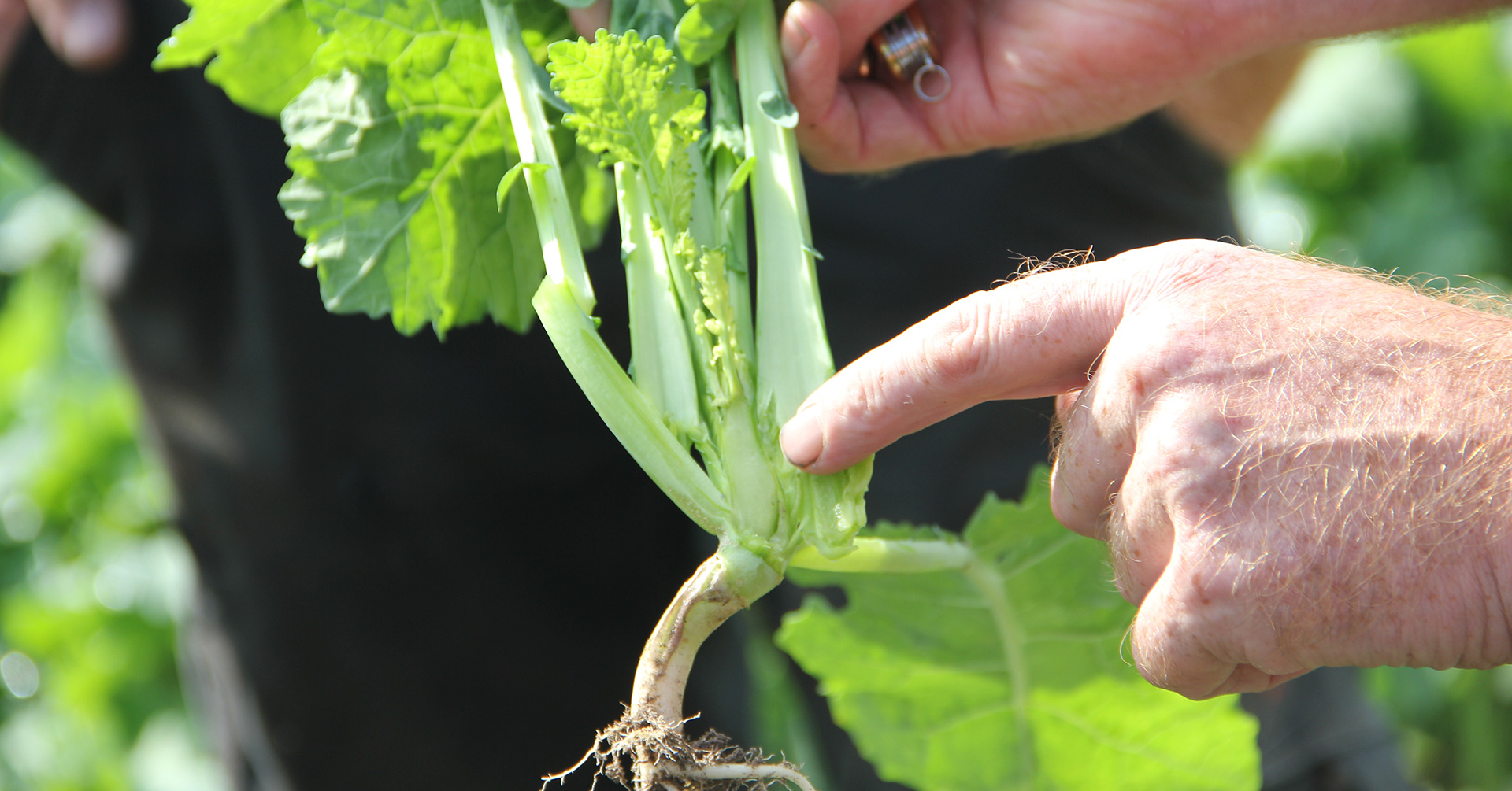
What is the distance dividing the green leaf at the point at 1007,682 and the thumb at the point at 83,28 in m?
1.74

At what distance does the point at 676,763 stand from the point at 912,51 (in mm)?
1078

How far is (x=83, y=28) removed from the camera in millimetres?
1845

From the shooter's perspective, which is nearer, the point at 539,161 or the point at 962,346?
the point at 962,346

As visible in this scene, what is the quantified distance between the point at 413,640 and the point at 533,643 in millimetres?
292

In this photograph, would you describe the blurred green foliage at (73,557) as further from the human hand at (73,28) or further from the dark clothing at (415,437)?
the human hand at (73,28)

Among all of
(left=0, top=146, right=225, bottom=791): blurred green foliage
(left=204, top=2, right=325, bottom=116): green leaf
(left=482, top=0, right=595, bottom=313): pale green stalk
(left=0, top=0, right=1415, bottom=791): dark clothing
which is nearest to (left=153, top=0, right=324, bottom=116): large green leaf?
(left=204, top=2, right=325, bottom=116): green leaf

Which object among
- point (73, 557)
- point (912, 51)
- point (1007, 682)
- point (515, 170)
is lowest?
point (73, 557)

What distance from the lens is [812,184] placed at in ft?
7.02

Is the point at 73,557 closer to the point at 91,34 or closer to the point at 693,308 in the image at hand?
the point at 91,34

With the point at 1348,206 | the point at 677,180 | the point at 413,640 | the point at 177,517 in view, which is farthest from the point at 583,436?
the point at 1348,206

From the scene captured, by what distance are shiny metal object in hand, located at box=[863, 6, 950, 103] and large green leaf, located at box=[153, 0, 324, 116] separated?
83 centimetres

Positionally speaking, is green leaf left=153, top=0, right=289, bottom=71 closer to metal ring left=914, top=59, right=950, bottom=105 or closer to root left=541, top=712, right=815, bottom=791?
metal ring left=914, top=59, right=950, bottom=105

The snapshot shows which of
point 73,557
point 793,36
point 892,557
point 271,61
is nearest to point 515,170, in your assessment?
point 793,36

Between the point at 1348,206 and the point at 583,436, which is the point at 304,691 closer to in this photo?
the point at 583,436
